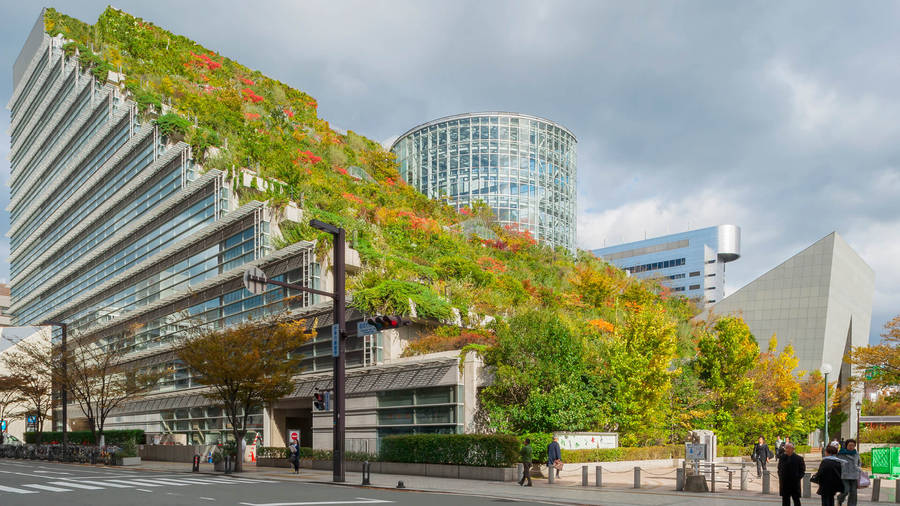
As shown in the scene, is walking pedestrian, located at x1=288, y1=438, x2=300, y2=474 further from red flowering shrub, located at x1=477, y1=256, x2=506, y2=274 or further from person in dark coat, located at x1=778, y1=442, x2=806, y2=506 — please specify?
red flowering shrub, located at x1=477, y1=256, x2=506, y2=274

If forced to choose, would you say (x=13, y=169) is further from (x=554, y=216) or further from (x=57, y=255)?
(x=554, y=216)

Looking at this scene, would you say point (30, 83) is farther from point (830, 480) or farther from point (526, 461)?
point (830, 480)

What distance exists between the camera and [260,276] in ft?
75.2

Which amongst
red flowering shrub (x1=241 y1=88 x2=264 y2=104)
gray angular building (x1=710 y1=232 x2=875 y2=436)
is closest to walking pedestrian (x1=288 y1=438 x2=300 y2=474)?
gray angular building (x1=710 y1=232 x2=875 y2=436)

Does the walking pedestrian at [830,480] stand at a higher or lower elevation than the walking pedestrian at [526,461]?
higher

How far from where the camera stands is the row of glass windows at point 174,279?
49.6m

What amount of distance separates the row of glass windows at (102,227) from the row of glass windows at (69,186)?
3136mm

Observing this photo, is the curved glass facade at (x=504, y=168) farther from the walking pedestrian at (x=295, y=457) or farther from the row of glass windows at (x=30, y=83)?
the walking pedestrian at (x=295, y=457)

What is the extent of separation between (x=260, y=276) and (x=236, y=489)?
6.69 meters

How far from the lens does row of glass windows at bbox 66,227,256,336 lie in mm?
49562

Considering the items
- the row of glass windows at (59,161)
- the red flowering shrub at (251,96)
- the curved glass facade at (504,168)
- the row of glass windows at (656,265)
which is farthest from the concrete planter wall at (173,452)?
the row of glass windows at (656,265)

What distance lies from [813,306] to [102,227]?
236 ft

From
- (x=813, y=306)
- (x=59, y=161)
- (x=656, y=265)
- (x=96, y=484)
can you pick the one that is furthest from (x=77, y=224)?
(x=656, y=265)

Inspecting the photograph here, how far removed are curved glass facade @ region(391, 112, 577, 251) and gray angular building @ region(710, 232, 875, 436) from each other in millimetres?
37843
